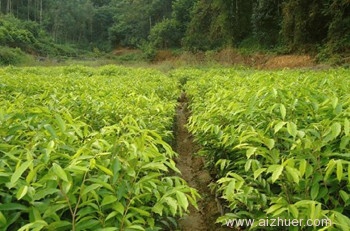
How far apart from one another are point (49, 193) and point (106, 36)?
181 feet

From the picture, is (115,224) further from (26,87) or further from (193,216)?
(26,87)

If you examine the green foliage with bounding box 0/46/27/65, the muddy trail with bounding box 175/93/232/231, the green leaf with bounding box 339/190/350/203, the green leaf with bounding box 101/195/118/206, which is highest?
the green foliage with bounding box 0/46/27/65

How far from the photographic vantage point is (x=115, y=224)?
4.70 feet

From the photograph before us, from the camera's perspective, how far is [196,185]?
414 centimetres

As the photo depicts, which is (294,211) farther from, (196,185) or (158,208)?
(196,185)

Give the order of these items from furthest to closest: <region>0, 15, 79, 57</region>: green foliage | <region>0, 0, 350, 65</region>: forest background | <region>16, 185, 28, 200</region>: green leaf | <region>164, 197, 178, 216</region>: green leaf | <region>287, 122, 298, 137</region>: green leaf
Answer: <region>0, 15, 79, 57</region>: green foliage, <region>0, 0, 350, 65</region>: forest background, <region>287, 122, 298, 137</region>: green leaf, <region>164, 197, 178, 216</region>: green leaf, <region>16, 185, 28, 200</region>: green leaf

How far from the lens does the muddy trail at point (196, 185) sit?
3.27 metres

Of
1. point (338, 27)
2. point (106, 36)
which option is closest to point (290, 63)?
point (338, 27)

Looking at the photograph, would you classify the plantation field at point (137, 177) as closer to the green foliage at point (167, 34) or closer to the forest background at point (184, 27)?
the forest background at point (184, 27)

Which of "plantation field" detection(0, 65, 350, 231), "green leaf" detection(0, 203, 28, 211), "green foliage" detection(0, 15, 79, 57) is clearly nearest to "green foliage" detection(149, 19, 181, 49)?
"green foliage" detection(0, 15, 79, 57)

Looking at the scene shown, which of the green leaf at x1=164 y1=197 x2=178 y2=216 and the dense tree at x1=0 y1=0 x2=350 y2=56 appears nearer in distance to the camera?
the green leaf at x1=164 y1=197 x2=178 y2=216

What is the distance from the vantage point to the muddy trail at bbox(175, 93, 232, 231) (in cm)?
327

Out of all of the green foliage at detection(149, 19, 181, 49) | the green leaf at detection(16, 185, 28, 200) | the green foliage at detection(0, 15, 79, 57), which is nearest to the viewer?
the green leaf at detection(16, 185, 28, 200)

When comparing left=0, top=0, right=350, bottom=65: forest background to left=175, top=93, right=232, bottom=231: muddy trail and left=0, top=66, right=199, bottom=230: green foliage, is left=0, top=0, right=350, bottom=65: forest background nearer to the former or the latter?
left=175, top=93, right=232, bottom=231: muddy trail
